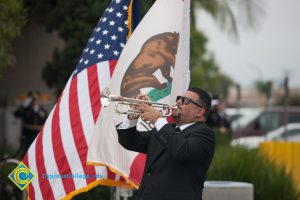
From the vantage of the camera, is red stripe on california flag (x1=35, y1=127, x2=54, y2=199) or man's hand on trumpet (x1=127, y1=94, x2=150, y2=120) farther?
red stripe on california flag (x1=35, y1=127, x2=54, y2=199)

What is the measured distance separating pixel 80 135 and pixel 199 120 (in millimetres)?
2247

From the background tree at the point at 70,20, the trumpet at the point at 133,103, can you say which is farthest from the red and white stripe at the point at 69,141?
the background tree at the point at 70,20

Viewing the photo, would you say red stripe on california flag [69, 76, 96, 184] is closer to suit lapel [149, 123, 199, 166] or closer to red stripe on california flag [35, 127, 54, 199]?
red stripe on california flag [35, 127, 54, 199]

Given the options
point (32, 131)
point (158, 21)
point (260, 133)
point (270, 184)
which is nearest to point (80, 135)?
point (158, 21)

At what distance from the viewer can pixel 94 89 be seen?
7398 millimetres

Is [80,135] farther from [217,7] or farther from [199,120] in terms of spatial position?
[217,7]

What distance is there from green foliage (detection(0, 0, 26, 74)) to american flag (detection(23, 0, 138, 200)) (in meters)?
1.81

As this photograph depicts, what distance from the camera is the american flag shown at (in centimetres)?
706

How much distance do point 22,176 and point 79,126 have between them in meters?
0.74

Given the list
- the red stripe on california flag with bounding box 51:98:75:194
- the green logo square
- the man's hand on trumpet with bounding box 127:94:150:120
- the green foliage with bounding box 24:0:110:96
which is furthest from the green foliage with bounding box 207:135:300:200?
the green foliage with bounding box 24:0:110:96

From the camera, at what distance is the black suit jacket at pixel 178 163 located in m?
4.84

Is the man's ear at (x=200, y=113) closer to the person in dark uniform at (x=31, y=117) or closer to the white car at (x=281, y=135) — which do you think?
the person in dark uniform at (x=31, y=117)

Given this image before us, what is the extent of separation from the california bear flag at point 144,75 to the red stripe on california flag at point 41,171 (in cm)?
68

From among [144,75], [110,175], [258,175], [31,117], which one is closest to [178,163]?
[144,75]
